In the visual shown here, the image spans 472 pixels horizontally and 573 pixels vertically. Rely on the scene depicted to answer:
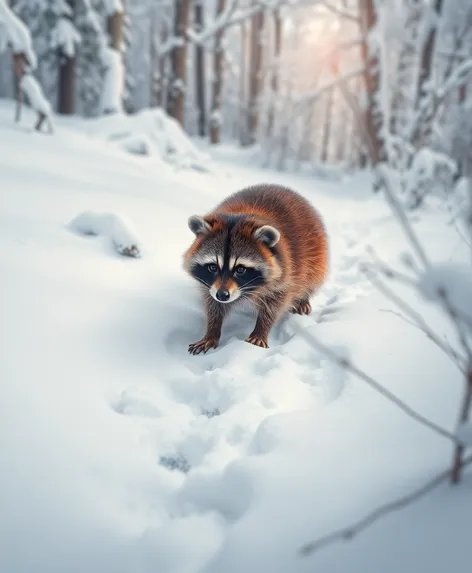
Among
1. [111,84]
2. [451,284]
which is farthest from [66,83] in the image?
[451,284]

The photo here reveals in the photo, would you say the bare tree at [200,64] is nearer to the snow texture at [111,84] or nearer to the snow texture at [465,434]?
the snow texture at [111,84]

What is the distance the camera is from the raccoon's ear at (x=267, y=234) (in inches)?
116

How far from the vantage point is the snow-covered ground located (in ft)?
4.49

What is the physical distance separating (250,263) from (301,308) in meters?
0.92

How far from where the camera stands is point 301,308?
12.1ft

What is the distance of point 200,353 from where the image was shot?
2852mm

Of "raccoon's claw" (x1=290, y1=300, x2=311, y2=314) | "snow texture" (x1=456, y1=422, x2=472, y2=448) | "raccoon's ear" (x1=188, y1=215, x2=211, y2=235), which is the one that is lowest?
"raccoon's claw" (x1=290, y1=300, x2=311, y2=314)

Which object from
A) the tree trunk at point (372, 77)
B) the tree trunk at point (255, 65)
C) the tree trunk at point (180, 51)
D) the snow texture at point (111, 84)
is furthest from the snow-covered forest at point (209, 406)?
the tree trunk at point (255, 65)

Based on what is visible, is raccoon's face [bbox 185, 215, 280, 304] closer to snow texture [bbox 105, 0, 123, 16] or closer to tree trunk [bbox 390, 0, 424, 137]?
tree trunk [bbox 390, 0, 424, 137]

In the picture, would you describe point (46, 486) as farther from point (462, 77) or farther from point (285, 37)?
point (285, 37)

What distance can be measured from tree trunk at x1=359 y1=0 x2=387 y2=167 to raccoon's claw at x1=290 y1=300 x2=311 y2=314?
554 centimetres

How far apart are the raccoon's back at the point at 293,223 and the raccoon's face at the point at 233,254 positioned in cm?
25

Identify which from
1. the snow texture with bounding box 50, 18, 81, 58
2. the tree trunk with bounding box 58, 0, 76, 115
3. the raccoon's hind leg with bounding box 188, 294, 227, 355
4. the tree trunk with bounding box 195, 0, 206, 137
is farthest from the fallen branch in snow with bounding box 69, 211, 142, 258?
the tree trunk with bounding box 195, 0, 206, 137

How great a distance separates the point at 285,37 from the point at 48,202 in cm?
3386
